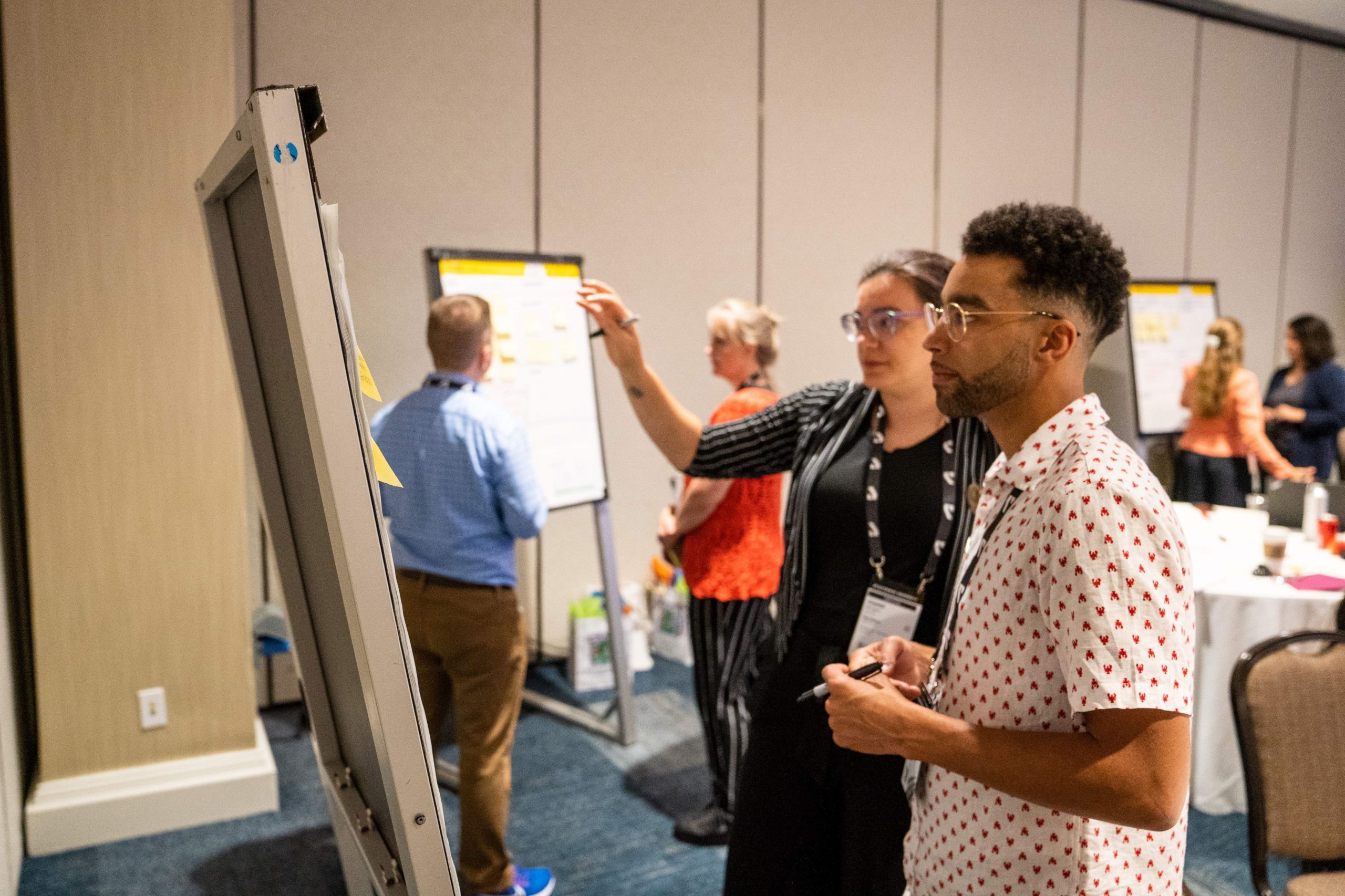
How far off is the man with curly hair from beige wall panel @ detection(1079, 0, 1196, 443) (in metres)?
4.81

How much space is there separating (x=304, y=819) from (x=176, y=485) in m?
1.06

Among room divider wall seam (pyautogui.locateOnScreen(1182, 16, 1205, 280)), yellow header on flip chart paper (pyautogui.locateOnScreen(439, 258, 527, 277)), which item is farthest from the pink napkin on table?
room divider wall seam (pyautogui.locateOnScreen(1182, 16, 1205, 280))

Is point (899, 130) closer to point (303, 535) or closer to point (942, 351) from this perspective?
point (942, 351)

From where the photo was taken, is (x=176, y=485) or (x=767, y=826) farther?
(x=176, y=485)

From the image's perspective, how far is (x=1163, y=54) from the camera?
19.5ft

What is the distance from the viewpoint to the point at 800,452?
1.75 m

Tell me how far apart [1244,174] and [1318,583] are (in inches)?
192

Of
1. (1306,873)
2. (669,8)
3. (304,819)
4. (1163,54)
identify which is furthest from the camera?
(1163,54)

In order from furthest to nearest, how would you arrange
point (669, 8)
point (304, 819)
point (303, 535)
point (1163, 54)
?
point (1163, 54) < point (669, 8) < point (304, 819) < point (303, 535)

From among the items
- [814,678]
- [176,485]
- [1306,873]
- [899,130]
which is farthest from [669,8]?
[1306,873]

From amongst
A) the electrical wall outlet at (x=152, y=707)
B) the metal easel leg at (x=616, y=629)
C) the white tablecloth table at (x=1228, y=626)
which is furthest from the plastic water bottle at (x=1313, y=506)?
the electrical wall outlet at (x=152, y=707)

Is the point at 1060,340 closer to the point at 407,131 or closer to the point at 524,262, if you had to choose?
the point at 524,262

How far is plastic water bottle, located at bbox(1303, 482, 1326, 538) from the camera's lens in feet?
10.9

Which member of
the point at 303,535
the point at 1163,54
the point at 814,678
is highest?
the point at 1163,54
